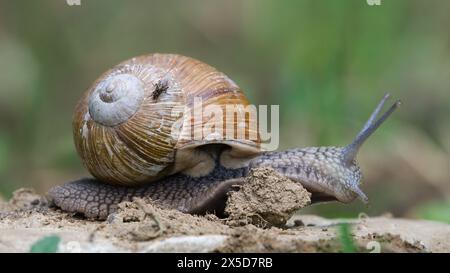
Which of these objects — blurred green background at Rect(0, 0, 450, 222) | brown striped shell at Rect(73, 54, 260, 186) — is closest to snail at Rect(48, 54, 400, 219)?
brown striped shell at Rect(73, 54, 260, 186)

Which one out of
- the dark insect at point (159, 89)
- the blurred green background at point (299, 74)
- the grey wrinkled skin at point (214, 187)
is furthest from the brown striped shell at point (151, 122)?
the blurred green background at point (299, 74)

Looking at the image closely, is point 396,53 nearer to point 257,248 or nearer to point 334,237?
point 334,237

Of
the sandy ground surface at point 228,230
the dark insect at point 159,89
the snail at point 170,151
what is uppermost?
the dark insect at point 159,89

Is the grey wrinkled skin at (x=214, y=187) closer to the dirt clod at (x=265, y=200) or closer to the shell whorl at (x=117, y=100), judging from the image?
the dirt clod at (x=265, y=200)

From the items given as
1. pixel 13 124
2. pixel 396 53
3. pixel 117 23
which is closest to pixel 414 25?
pixel 396 53

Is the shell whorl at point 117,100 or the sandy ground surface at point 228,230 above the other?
the shell whorl at point 117,100

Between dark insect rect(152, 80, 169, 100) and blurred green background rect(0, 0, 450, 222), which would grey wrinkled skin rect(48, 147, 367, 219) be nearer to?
dark insect rect(152, 80, 169, 100)
